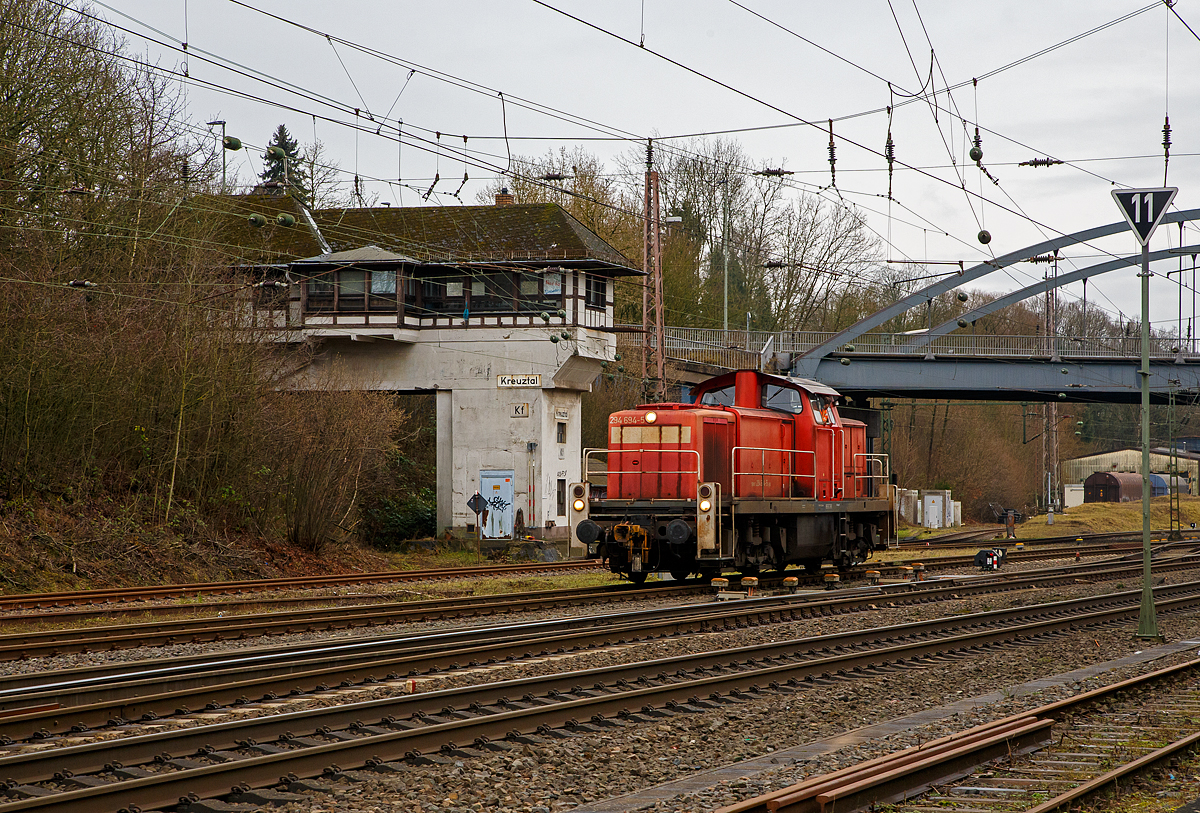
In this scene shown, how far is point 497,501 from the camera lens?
32875 mm

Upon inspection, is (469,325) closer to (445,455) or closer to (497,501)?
(445,455)

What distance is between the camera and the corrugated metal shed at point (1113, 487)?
8412cm

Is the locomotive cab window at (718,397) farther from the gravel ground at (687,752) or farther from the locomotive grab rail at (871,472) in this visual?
the gravel ground at (687,752)

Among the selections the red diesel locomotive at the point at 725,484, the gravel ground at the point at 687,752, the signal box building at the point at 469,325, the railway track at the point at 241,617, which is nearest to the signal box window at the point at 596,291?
the signal box building at the point at 469,325

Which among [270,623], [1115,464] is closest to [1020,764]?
[270,623]

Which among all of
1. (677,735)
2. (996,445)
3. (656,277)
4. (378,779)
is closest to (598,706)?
(677,735)

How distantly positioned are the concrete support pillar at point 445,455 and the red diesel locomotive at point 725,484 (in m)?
14.7

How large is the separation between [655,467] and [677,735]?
33.3 feet

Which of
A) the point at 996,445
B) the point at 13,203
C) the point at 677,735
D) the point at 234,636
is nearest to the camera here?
the point at 677,735

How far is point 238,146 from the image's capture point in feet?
48.6

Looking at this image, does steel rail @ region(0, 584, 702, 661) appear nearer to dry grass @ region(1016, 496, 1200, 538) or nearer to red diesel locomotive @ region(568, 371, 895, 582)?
red diesel locomotive @ region(568, 371, 895, 582)

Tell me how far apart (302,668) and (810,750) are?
4913 mm

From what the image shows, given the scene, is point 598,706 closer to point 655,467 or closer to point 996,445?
point 655,467

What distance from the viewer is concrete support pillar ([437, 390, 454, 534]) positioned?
33.4 meters
